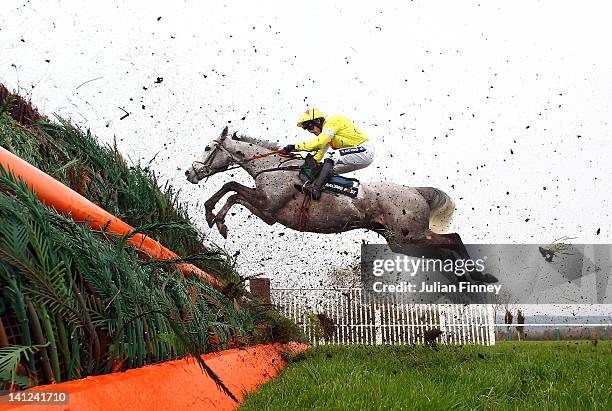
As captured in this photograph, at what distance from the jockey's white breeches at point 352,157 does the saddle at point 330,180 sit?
0.55ft

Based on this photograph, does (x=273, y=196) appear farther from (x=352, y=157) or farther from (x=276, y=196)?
(x=352, y=157)

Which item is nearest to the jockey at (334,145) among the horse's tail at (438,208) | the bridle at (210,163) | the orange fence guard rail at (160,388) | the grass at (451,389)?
the bridle at (210,163)

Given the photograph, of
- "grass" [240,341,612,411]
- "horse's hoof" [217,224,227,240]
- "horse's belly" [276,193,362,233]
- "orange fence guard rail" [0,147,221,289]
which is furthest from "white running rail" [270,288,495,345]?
"orange fence guard rail" [0,147,221,289]

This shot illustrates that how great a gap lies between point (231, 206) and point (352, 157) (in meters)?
2.35

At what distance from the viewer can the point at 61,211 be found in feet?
6.16

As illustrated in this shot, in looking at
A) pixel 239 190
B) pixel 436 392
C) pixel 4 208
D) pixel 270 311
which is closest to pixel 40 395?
pixel 4 208

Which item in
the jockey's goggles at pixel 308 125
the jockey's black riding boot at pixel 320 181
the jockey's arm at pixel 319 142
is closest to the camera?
the jockey's arm at pixel 319 142

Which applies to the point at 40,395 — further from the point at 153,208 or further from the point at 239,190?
the point at 239,190

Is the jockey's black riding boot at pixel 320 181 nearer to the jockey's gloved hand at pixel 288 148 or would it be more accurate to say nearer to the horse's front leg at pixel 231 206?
the jockey's gloved hand at pixel 288 148

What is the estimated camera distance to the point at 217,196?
9.65 meters

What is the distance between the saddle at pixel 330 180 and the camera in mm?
9266

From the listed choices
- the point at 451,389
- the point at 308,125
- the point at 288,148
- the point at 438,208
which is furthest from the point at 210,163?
the point at 451,389

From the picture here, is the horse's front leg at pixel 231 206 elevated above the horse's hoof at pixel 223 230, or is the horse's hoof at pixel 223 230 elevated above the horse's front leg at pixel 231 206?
the horse's front leg at pixel 231 206

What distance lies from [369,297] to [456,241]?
4266 mm
